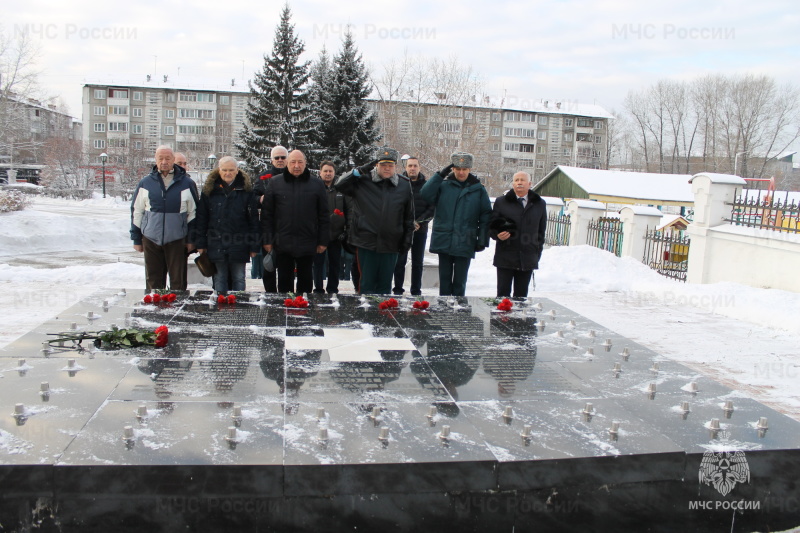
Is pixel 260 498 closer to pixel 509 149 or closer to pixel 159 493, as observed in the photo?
pixel 159 493

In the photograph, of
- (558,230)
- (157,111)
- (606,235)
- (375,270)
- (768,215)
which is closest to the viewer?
(375,270)

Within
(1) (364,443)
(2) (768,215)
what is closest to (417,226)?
(1) (364,443)

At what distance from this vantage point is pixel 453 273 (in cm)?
747

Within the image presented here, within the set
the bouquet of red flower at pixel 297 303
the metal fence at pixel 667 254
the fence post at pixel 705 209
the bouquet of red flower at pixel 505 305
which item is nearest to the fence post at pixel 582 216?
the metal fence at pixel 667 254

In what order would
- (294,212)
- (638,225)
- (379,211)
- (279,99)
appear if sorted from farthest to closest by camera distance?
(279,99) < (638,225) < (294,212) < (379,211)

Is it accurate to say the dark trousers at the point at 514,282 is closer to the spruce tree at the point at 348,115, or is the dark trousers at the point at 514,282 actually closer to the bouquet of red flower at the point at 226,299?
the bouquet of red flower at the point at 226,299

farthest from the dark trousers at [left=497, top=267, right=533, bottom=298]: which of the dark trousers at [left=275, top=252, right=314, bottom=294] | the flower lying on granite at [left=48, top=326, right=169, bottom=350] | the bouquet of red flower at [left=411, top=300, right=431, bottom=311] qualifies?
the flower lying on granite at [left=48, top=326, right=169, bottom=350]

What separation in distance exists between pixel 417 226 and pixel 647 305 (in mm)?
4466

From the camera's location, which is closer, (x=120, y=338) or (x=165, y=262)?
(x=120, y=338)

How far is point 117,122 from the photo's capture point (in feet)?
232

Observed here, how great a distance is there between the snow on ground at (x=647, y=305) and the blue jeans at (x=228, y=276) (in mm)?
2107

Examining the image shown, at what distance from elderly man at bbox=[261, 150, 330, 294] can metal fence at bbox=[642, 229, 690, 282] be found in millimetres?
9190

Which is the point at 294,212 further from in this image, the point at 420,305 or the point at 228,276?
the point at 420,305

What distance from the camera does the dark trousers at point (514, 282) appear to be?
7051mm
